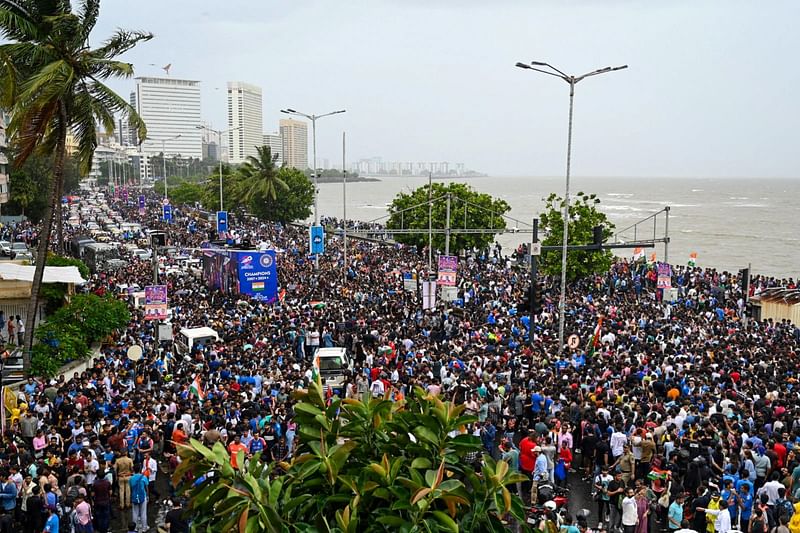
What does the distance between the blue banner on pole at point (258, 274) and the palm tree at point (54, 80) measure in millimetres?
9419

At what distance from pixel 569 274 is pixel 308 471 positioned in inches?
1287

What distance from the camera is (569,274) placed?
36375mm

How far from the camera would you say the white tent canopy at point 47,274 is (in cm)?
2428

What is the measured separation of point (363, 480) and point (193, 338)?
18.4 m

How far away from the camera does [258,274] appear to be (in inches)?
1195

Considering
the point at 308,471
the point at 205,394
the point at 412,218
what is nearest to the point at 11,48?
the point at 205,394

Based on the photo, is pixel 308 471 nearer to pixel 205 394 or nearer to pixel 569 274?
pixel 205 394

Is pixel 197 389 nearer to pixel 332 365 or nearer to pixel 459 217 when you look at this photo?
pixel 332 365

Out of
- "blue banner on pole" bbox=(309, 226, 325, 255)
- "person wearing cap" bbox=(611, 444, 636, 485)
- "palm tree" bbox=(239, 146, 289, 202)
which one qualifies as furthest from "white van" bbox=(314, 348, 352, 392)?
"palm tree" bbox=(239, 146, 289, 202)

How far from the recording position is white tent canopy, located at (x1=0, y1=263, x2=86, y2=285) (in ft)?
79.7

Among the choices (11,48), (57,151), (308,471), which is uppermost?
(11,48)

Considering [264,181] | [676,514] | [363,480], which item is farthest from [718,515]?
[264,181]

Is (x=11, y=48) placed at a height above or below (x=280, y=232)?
above

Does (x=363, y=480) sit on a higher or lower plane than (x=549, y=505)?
higher
